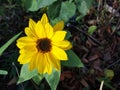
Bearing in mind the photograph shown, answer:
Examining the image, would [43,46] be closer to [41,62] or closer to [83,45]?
[41,62]

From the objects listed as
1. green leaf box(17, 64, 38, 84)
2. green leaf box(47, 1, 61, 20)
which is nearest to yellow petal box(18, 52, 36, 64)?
green leaf box(17, 64, 38, 84)

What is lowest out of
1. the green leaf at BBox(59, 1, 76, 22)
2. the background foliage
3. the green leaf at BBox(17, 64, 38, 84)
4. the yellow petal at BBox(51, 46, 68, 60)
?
the background foliage

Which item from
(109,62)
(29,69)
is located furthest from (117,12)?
(29,69)

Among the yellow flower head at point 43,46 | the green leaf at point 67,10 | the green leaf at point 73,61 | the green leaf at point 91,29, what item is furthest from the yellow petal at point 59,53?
the green leaf at point 91,29

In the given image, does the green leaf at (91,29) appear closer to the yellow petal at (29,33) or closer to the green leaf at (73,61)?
the green leaf at (73,61)

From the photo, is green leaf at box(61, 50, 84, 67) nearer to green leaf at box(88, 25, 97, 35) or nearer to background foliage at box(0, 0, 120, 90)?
background foliage at box(0, 0, 120, 90)

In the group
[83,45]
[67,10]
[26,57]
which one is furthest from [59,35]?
[83,45]

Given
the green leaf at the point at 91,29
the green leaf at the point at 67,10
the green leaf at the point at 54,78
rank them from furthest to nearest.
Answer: the green leaf at the point at 91,29
the green leaf at the point at 67,10
the green leaf at the point at 54,78

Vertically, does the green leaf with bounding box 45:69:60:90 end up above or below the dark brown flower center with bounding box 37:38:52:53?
below
